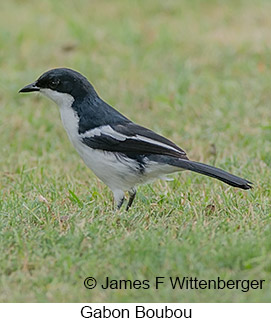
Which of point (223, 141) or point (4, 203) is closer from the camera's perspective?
point (4, 203)

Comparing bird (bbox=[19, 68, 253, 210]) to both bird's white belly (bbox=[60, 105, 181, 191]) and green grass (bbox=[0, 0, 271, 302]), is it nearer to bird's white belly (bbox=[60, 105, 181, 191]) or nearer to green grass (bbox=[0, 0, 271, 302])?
bird's white belly (bbox=[60, 105, 181, 191])

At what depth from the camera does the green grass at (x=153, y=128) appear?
173 inches

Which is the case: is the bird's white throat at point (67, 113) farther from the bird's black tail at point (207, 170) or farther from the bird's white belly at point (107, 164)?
the bird's black tail at point (207, 170)

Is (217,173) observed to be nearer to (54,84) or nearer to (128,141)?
(128,141)

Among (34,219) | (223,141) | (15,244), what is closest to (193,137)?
(223,141)

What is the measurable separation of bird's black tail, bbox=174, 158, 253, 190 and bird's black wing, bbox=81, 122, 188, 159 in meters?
0.10

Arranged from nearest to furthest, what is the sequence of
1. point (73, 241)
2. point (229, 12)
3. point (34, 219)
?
point (73, 241), point (34, 219), point (229, 12)

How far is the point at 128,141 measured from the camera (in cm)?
553

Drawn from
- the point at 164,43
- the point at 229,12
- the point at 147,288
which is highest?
the point at 229,12

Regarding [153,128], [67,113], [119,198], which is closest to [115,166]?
[119,198]

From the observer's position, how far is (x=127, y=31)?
37.3ft

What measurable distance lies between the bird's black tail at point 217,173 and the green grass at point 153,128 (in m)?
0.25

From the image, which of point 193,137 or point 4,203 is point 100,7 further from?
point 4,203

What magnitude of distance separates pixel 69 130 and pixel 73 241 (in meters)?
1.29
